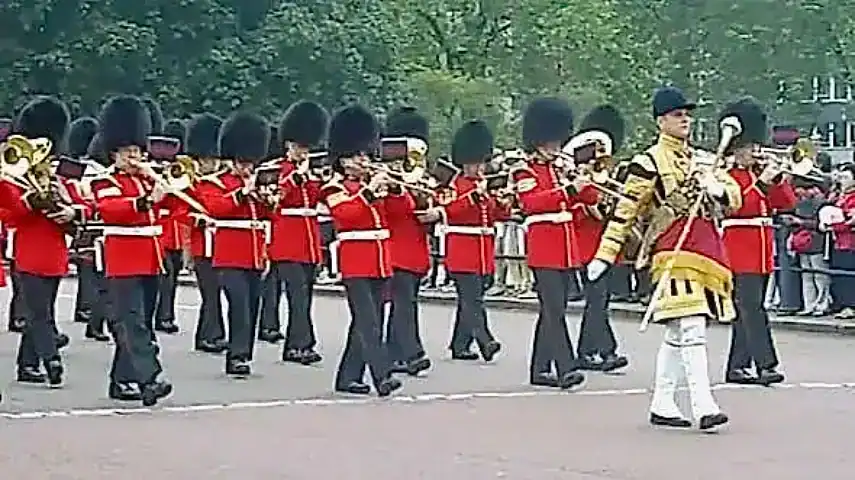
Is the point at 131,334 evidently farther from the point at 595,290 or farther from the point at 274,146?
the point at 274,146

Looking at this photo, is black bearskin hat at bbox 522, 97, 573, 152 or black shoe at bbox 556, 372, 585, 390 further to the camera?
black bearskin hat at bbox 522, 97, 573, 152

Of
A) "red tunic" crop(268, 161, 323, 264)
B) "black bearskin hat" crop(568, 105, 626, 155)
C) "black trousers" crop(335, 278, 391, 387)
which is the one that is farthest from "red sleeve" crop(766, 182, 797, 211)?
"red tunic" crop(268, 161, 323, 264)

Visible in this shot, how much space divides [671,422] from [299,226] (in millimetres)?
4528

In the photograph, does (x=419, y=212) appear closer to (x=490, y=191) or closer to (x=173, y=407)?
(x=490, y=191)

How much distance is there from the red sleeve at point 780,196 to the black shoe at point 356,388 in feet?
9.52

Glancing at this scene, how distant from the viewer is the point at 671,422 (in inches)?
443

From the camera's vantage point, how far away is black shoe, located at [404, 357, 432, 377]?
47.3 ft

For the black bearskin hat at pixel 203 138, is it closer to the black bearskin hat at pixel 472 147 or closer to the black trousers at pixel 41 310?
the black bearskin hat at pixel 472 147

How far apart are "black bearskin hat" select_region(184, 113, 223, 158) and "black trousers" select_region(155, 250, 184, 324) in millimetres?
844

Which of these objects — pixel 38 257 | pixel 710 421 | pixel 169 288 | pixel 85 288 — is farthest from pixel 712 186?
pixel 85 288

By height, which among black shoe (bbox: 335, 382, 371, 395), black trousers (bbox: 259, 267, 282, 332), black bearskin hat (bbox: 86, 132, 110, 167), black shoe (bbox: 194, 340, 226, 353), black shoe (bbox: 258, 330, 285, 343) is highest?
black bearskin hat (bbox: 86, 132, 110, 167)

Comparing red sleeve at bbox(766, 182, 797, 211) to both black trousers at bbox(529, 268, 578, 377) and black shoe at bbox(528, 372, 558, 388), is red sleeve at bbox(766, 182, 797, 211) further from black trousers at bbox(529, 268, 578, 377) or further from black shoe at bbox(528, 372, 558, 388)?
black shoe at bbox(528, 372, 558, 388)

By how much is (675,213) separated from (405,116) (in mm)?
5240

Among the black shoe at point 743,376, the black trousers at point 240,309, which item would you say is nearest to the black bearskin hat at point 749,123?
the black shoe at point 743,376
